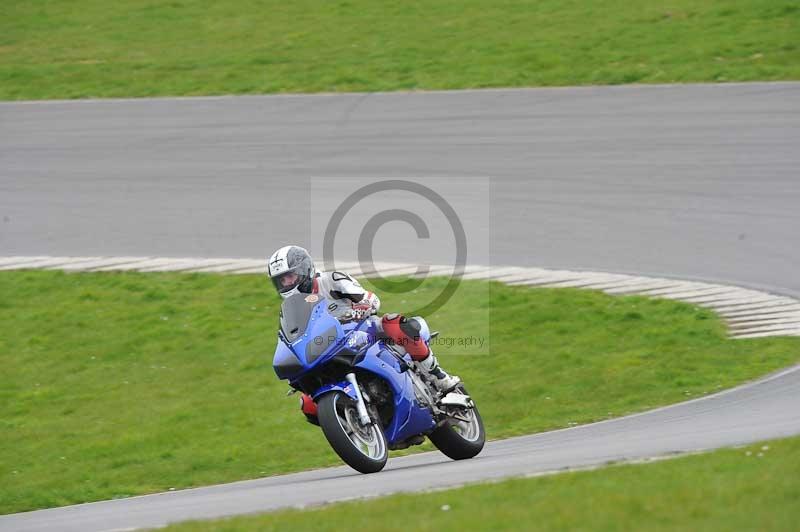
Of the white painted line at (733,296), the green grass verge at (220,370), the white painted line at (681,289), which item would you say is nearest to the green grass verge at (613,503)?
the green grass verge at (220,370)

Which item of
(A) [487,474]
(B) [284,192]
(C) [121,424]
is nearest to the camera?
(A) [487,474]

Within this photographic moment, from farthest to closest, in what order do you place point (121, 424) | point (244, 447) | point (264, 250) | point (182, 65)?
point (182, 65), point (264, 250), point (121, 424), point (244, 447)

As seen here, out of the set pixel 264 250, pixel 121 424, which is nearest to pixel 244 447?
pixel 121 424

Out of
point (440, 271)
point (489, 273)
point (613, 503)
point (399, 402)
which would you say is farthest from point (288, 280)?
point (440, 271)

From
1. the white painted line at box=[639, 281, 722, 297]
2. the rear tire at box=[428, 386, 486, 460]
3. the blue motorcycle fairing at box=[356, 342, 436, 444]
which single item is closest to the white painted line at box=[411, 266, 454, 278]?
the white painted line at box=[639, 281, 722, 297]

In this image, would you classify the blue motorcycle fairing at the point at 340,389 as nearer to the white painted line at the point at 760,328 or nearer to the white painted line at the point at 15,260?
the white painted line at the point at 760,328

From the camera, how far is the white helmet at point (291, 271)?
8.99 meters

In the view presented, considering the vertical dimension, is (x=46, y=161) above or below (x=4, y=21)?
below

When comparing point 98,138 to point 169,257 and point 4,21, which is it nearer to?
point 169,257

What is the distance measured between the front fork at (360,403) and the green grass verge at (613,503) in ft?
5.56

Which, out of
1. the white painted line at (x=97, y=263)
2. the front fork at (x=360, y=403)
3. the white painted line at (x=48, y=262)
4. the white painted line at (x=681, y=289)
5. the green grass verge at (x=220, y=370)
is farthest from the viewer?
the white painted line at (x=48, y=262)

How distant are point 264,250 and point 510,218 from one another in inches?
133

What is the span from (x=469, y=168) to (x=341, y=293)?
973cm

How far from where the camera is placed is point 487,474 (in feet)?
25.7
